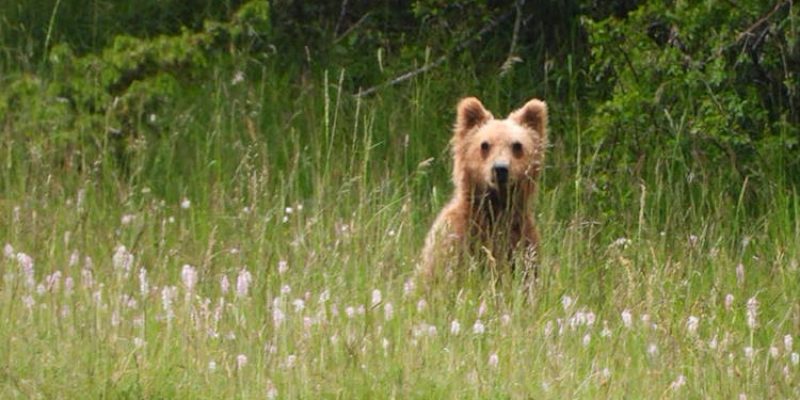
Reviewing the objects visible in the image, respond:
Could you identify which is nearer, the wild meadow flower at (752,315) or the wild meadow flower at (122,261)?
the wild meadow flower at (752,315)

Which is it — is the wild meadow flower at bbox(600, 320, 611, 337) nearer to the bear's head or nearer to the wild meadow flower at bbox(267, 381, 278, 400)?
the wild meadow flower at bbox(267, 381, 278, 400)

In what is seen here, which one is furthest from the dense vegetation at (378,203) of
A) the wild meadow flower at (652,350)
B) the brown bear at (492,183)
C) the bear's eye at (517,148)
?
the bear's eye at (517,148)

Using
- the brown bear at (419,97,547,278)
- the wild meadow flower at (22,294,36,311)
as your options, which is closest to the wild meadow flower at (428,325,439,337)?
the wild meadow flower at (22,294,36,311)

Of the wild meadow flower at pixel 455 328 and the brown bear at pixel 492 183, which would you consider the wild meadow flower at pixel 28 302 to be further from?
the brown bear at pixel 492 183

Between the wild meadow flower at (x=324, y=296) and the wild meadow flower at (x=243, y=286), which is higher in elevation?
the wild meadow flower at (x=243, y=286)

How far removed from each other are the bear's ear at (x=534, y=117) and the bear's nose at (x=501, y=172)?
24.6 inches

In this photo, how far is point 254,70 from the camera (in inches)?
434

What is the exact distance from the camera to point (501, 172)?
26.6 ft

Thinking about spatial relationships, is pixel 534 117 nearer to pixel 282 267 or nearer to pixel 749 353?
pixel 282 267

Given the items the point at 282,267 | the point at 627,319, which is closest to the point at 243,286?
the point at 282,267

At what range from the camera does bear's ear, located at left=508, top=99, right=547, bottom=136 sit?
8633mm

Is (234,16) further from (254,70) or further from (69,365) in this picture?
(69,365)

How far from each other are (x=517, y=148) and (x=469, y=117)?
389mm

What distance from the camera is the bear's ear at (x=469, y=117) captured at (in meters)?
8.62
